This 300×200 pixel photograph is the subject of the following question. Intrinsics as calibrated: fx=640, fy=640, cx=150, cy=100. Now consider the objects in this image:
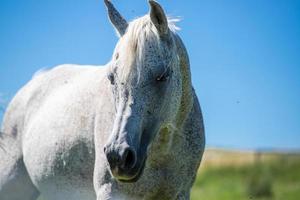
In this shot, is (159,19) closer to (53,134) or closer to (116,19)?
(116,19)

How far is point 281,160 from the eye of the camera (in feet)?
Answer: 73.3

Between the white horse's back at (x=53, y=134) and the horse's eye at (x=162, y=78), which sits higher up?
the horse's eye at (x=162, y=78)

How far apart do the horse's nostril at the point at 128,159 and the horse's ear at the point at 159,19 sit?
3.49 ft

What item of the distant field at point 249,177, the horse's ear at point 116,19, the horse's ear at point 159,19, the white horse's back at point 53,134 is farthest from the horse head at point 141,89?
the distant field at point 249,177

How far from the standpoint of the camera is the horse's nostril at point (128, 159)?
4.33 meters

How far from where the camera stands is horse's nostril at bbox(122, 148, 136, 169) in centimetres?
433

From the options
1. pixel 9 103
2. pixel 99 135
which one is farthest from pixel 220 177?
pixel 99 135

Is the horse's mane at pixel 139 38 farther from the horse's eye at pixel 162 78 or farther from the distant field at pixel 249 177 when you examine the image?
the distant field at pixel 249 177

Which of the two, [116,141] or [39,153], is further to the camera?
[39,153]

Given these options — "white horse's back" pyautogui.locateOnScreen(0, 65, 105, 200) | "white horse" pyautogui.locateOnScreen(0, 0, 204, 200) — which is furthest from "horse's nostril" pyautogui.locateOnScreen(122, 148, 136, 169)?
"white horse's back" pyautogui.locateOnScreen(0, 65, 105, 200)

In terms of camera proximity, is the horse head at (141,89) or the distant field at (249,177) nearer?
the horse head at (141,89)

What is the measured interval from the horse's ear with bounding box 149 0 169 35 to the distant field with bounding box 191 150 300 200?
1521 cm

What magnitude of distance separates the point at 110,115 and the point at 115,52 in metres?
0.67

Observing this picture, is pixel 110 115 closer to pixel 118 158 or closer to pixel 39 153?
pixel 118 158
